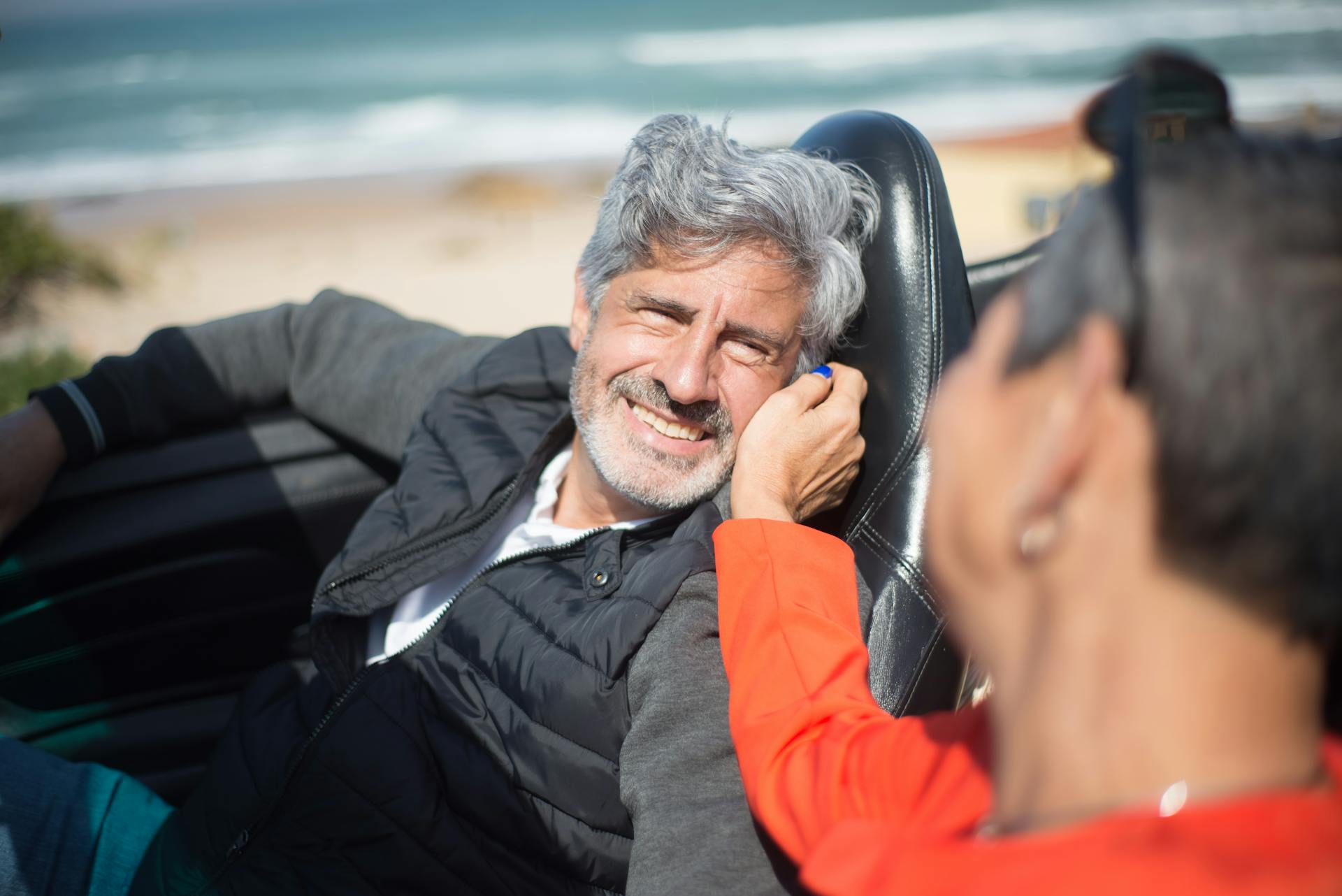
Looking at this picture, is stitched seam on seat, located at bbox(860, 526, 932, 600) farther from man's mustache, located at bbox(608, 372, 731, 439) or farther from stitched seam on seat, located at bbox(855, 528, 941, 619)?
man's mustache, located at bbox(608, 372, 731, 439)

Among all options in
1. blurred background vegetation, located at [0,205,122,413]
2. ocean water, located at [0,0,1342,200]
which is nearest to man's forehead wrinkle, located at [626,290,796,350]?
blurred background vegetation, located at [0,205,122,413]

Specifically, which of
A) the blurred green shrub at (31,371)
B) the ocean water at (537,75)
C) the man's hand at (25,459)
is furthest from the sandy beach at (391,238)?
the man's hand at (25,459)

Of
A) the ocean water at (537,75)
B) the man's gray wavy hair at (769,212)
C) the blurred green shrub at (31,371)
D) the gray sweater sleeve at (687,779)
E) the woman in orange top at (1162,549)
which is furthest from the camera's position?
the ocean water at (537,75)

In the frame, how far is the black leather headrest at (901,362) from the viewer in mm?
1615

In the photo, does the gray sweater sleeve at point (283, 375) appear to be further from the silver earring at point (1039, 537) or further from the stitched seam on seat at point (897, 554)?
the silver earring at point (1039, 537)

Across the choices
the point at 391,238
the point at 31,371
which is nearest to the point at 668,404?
the point at 31,371

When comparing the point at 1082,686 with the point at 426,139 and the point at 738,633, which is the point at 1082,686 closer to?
the point at 738,633

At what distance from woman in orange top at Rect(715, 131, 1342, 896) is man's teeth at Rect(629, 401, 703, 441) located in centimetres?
115

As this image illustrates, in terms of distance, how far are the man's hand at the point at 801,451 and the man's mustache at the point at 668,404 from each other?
165 millimetres

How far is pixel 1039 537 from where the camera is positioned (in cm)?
74

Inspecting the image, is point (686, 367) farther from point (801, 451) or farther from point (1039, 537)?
point (1039, 537)

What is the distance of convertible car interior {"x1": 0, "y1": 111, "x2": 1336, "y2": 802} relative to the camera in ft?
5.76

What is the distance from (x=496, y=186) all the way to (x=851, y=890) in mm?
9820

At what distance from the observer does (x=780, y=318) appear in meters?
1.96
